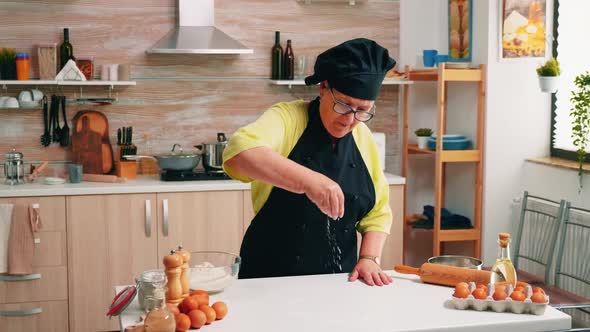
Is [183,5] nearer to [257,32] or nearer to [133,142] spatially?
[257,32]

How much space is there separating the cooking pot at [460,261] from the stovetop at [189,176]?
228 centimetres

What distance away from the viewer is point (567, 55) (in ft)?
15.3

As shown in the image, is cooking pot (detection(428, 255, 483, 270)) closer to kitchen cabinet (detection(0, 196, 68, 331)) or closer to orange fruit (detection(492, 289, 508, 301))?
orange fruit (detection(492, 289, 508, 301))

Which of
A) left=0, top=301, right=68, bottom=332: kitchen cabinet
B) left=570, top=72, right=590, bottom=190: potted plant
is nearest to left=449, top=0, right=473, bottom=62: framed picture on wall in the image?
left=570, top=72, right=590, bottom=190: potted plant

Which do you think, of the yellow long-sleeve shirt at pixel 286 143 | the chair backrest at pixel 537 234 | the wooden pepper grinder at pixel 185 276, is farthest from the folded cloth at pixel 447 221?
the wooden pepper grinder at pixel 185 276

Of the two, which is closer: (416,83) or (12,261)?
(12,261)

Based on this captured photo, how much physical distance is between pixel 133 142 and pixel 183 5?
3.04ft

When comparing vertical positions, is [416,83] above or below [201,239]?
above

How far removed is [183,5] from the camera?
4.79 metres

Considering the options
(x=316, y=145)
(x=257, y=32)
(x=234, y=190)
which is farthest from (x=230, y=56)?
(x=316, y=145)

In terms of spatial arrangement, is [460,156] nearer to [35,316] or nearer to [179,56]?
[179,56]

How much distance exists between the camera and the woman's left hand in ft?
8.32

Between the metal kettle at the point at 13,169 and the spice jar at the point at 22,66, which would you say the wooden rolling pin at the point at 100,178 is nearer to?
the metal kettle at the point at 13,169

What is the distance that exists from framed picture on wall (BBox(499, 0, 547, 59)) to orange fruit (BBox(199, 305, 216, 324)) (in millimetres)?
3217
